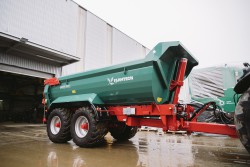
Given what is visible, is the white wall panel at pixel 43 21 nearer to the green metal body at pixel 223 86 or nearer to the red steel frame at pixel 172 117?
the red steel frame at pixel 172 117

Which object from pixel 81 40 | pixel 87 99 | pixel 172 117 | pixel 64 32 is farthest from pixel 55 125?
pixel 81 40

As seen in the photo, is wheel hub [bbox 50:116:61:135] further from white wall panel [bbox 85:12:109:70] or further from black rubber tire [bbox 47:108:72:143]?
white wall panel [bbox 85:12:109:70]

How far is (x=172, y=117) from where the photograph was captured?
4422 mm

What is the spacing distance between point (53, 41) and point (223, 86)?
10.6 m

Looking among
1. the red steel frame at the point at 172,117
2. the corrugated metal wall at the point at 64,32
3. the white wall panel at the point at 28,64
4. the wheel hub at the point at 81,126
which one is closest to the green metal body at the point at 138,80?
the red steel frame at the point at 172,117

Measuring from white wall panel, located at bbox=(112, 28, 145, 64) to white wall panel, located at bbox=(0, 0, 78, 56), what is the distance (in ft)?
16.4

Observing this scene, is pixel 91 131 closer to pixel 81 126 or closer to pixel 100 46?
pixel 81 126

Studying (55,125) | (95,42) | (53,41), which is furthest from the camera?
(95,42)

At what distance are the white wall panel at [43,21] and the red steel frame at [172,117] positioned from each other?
8564 millimetres

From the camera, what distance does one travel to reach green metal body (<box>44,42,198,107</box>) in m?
4.71

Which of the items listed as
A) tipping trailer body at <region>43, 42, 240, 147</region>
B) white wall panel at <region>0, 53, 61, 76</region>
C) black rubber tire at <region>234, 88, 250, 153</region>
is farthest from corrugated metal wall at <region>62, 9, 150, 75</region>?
black rubber tire at <region>234, 88, 250, 153</region>

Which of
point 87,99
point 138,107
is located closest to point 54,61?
point 87,99

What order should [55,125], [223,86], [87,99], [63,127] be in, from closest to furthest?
[87,99], [63,127], [55,125], [223,86]

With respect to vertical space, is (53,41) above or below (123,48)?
below
